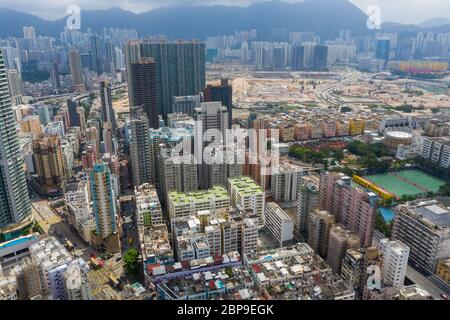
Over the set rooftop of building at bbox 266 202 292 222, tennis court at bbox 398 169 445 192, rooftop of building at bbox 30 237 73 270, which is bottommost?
tennis court at bbox 398 169 445 192

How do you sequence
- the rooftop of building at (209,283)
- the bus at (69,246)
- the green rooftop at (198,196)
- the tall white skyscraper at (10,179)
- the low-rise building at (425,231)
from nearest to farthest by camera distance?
1. the rooftop of building at (209,283)
2. the low-rise building at (425,231)
3. the tall white skyscraper at (10,179)
4. the bus at (69,246)
5. the green rooftop at (198,196)

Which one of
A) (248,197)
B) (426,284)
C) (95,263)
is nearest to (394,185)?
(426,284)

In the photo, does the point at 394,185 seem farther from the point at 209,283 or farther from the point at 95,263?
the point at 95,263

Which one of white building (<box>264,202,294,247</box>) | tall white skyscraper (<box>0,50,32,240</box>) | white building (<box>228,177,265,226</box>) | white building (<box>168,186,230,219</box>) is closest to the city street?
white building (<box>264,202,294,247</box>)

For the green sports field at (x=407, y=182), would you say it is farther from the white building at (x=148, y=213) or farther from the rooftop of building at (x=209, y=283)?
the white building at (x=148, y=213)

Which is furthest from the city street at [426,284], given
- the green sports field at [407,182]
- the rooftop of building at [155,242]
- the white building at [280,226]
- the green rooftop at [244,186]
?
the rooftop of building at [155,242]

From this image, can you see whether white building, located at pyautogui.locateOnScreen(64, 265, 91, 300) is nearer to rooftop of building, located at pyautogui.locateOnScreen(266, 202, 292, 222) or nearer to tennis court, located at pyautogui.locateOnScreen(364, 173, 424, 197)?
rooftop of building, located at pyautogui.locateOnScreen(266, 202, 292, 222)

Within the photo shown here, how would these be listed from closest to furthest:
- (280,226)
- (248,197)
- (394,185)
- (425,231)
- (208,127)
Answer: (425,231) < (280,226) < (248,197) < (394,185) < (208,127)
